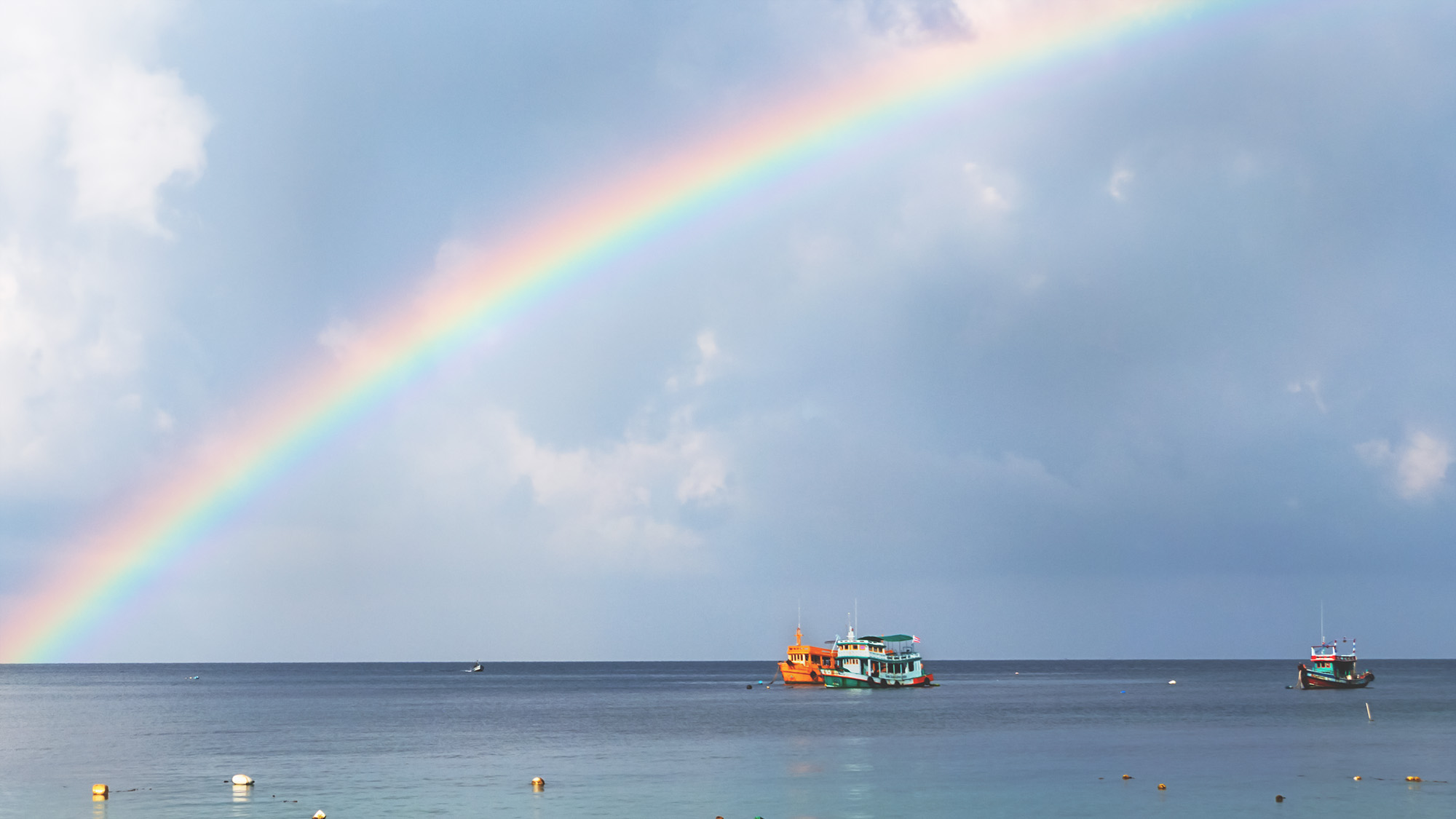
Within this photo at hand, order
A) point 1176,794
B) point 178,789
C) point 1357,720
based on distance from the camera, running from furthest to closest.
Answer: point 1357,720 < point 178,789 < point 1176,794

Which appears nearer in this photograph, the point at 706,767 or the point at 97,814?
the point at 97,814

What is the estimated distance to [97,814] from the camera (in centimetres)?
7269

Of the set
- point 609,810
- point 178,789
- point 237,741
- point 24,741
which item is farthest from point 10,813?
point 24,741

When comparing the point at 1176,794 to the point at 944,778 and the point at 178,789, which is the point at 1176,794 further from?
the point at 178,789

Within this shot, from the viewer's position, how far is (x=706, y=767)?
98.6 meters

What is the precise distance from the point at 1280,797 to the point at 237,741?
3714 inches

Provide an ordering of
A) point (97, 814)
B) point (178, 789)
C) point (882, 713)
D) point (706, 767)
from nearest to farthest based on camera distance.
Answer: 1. point (97, 814)
2. point (178, 789)
3. point (706, 767)
4. point (882, 713)

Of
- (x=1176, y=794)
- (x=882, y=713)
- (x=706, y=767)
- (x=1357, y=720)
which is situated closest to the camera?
(x=1176, y=794)

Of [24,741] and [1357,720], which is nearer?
[24,741]

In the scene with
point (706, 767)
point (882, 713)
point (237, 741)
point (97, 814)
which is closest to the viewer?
point (97, 814)

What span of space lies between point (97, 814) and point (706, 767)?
41.9m

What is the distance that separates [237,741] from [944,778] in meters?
72.9

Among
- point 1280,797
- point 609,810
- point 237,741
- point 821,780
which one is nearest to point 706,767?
point 821,780

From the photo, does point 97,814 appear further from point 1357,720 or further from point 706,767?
point 1357,720
